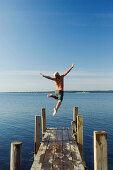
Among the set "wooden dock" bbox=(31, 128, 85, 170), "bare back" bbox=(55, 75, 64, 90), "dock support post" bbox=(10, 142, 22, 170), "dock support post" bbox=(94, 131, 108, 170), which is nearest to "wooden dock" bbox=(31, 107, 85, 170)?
"wooden dock" bbox=(31, 128, 85, 170)

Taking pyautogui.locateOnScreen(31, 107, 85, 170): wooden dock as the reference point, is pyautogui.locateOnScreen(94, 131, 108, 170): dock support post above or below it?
above

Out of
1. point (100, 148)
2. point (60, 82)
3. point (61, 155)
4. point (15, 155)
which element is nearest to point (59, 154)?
point (61, 155)

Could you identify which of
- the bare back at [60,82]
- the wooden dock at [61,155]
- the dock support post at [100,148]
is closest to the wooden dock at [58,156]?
the wooden dock at [61,155]

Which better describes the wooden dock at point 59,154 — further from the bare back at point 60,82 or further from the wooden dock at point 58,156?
the bare back at point 60,82

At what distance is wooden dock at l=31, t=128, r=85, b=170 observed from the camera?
6.38 metres

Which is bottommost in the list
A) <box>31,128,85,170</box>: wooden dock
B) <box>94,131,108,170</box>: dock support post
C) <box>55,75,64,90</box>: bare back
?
<box>31,128,85,170</box>: wooden dock

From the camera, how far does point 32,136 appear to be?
65.9ft

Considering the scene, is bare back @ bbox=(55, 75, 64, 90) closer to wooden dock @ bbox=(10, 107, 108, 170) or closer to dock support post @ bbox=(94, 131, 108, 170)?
wooden dock @ bbox=(10, 107, 108, 170)

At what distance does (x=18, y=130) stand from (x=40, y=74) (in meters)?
17.5

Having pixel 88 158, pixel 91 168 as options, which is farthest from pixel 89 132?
pixel 91 168

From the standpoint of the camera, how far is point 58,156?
7352 mm

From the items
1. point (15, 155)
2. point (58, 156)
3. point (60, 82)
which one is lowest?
point (58, 156)

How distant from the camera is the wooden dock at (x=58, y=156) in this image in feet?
20.9

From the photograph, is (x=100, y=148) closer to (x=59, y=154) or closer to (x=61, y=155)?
(x=61, y=155)
